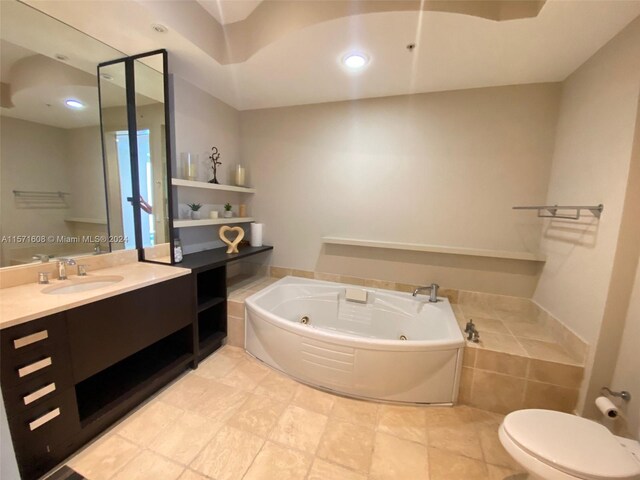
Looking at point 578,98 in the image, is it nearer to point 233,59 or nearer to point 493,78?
point 493,78

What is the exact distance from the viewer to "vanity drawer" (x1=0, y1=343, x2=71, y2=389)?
101 centimetres

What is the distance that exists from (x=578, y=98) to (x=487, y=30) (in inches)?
34.7

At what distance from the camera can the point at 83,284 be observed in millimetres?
1571

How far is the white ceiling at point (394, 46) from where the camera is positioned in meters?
1.36

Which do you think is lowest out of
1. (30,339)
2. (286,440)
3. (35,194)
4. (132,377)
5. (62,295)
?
(286,440)

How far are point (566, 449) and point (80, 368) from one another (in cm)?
213

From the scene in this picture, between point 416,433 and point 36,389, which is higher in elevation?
point 36,389

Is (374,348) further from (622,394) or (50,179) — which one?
(50,179)

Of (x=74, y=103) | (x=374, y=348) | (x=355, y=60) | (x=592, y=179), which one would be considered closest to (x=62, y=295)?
(x=74, y=103)

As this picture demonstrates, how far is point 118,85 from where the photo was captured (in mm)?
1856

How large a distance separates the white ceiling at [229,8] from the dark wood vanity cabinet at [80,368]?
5.84ft

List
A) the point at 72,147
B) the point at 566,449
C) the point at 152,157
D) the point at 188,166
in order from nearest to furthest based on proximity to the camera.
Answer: the point at 566,449, the point at 72,147, the point at 152,157, the point at 188,166

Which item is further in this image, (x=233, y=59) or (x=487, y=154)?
(x=487, y=154)

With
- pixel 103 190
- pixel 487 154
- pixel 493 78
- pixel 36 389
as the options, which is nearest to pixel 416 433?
pixel 36 389
